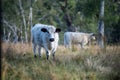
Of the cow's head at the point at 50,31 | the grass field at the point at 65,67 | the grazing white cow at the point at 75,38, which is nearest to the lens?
the grass field at the point at 65,67

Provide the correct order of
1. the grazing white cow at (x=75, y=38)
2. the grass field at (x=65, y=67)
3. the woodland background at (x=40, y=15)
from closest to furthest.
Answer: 1. the grass field at (x=65, y=67)
2. the grazing white cow at (x=75, y=38)
3. the woodland background at (x=40, y=15)

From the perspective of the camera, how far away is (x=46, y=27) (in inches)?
468

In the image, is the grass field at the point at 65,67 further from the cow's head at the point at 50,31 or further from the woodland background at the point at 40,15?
the woodland background at the point at 40,15

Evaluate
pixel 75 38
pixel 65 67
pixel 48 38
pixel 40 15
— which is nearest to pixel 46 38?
pixel 48 38

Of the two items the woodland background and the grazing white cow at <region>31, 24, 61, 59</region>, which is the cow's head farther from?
the woodland background

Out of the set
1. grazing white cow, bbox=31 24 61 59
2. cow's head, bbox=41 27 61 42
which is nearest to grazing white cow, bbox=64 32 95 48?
grazing white cow, bbox=31 24 61 59

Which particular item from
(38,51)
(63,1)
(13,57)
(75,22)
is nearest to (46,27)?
(38,51)

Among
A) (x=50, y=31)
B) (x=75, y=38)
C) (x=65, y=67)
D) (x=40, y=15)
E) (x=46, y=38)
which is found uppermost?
(x=40, y=15)

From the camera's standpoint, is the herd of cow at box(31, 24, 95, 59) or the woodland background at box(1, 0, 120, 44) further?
the woodland background at box(1, 0, 120, 44)

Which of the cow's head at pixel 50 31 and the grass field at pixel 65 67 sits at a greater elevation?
the cow's head at pixel 50 31

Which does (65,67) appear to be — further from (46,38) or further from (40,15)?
(40,15)

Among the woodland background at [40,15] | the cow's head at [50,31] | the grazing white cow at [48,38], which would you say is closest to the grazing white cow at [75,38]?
the woodland background at [40,15]


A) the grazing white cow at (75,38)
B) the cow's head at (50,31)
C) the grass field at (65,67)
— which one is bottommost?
the grass field at (65,67)

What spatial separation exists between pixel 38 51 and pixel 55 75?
4.45 metres
